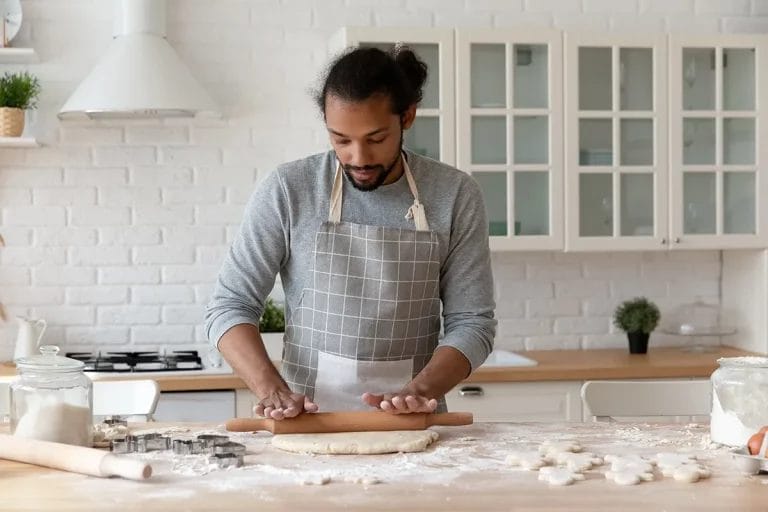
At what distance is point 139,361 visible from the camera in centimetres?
423

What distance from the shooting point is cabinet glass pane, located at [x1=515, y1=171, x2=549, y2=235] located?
446 centimetres

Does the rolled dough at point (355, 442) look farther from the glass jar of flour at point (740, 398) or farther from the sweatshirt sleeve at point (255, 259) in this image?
the glass jar of flour at point (740, 398)

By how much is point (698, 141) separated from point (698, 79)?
247 mm

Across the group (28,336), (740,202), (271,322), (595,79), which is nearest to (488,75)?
(595,79)

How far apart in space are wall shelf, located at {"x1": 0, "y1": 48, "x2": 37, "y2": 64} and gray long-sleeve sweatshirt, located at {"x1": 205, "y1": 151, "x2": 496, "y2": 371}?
189 cm

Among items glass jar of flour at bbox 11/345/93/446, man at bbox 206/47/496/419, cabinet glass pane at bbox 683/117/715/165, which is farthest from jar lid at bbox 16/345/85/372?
cabinet glass pane at bbox 683/117/715/165

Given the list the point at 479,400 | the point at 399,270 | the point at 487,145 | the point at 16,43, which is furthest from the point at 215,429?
the point at 16,43

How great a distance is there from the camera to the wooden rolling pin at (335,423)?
2.40 meters

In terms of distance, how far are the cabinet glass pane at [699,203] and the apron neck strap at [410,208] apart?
205 cm

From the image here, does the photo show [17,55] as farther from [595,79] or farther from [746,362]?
[746,362]

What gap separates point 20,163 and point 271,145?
990 millimetres

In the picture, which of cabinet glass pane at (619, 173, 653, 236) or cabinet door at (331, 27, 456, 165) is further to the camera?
cabinet glass pane at (619, 173, 653, 236)

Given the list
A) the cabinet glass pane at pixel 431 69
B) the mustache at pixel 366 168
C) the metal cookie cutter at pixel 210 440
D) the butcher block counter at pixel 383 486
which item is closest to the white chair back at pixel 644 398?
the butcher block counter at pixel 383 486

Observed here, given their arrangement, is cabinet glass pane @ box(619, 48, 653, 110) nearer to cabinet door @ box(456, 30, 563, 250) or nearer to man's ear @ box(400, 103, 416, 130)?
cabinet door @ box(456, 30, 563, 250)
